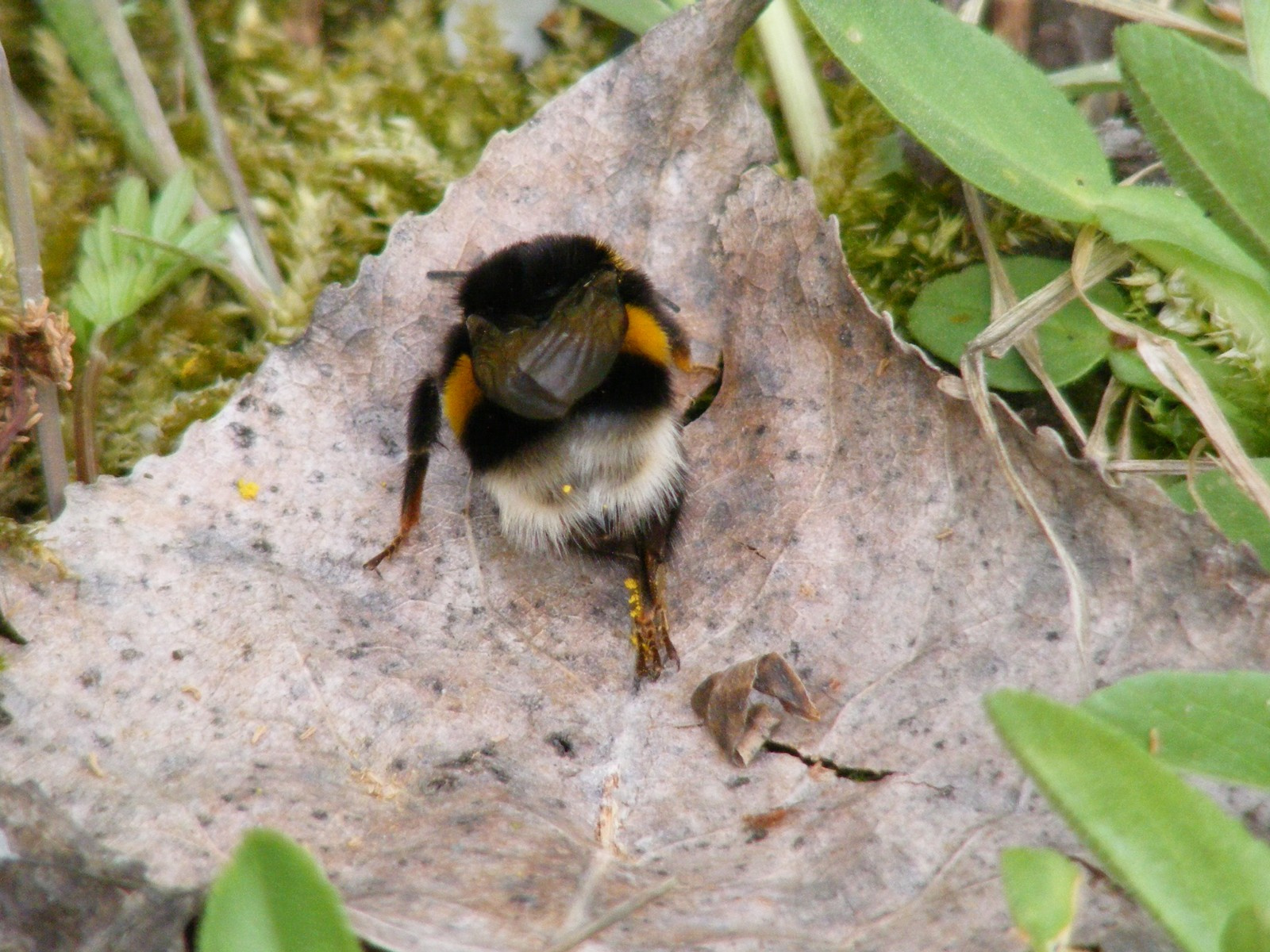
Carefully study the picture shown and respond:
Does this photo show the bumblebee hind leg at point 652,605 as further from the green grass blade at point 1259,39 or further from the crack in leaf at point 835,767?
the green grass blade at point 1259,39

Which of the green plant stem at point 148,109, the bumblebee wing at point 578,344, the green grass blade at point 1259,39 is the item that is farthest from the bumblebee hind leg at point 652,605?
the green grass blade at point 1259,39

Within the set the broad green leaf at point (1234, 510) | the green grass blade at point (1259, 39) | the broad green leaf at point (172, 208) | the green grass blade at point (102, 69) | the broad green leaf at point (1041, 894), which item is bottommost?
the broad green leaf at point (1234, 510)

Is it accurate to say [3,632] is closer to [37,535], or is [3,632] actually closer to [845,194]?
[37,535]

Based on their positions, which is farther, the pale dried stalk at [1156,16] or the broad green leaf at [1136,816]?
the pale dried stalk at [1156,16]

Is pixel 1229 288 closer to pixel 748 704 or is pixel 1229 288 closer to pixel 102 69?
pixel 748 704

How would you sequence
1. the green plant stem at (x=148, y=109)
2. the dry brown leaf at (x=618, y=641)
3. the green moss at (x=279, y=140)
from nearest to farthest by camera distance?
the dry brown leaf at (x=618, y=641), the green moss at (x=279, y=140), the green plant stem at (x=148, y=109)

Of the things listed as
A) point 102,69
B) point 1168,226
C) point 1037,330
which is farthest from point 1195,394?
point 102,69

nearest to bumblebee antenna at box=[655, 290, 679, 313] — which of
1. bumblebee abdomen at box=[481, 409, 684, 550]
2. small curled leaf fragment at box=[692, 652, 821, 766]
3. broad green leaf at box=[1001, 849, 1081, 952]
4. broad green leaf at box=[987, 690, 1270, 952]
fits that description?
bumblebee abdomen at box=[481, 409, 684, 550]

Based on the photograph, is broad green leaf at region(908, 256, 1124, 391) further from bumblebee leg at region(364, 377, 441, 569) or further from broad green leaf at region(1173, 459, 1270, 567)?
bumblebee leg at region(364, 377, 441, 569)
